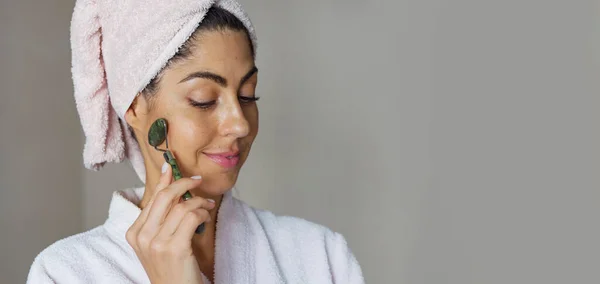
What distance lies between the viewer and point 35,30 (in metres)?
2.08

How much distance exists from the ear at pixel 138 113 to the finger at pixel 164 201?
0.17 meters

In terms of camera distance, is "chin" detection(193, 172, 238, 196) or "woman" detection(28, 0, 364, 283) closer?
"woman" detection(28, 0, 364, 283)

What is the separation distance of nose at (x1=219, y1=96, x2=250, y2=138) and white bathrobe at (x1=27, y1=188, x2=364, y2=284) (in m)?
0.24

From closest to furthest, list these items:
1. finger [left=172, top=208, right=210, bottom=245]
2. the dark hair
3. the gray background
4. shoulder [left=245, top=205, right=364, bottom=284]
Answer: finger [left=172, top=208, right=210, bottom=245]
the dark hair
shoulder [left=245, top=205, right=364, bottom=284]
the gray background

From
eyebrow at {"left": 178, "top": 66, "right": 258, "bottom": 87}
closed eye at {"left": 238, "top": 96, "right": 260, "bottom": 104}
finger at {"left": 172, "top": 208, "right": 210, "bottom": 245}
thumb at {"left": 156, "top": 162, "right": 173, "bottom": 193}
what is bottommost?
finger at {"left": 172, "top": 208, "right": 210, "bottom": 245}

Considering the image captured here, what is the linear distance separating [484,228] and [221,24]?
1.05 meters

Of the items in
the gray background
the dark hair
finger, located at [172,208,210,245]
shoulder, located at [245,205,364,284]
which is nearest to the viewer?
finger, located at [172,208,210,245]

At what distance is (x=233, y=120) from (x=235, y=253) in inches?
11.2

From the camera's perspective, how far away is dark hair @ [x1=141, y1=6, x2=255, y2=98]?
1096mm

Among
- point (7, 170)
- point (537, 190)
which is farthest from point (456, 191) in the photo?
point (7, 170)

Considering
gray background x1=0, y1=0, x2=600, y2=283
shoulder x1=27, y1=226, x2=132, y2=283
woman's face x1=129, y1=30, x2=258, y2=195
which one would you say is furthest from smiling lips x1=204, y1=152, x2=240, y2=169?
gray background x1=0, y1=0, x2=600, y2=283

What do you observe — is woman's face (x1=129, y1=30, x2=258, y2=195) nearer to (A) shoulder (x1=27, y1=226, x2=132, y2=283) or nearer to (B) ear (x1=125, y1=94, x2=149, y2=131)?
(B) ear (x1=125, y1=94, x2=149, y2=131)

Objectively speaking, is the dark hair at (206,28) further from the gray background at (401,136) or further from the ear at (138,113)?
the gray background at (401,136)

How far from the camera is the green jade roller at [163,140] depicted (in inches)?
41.9
